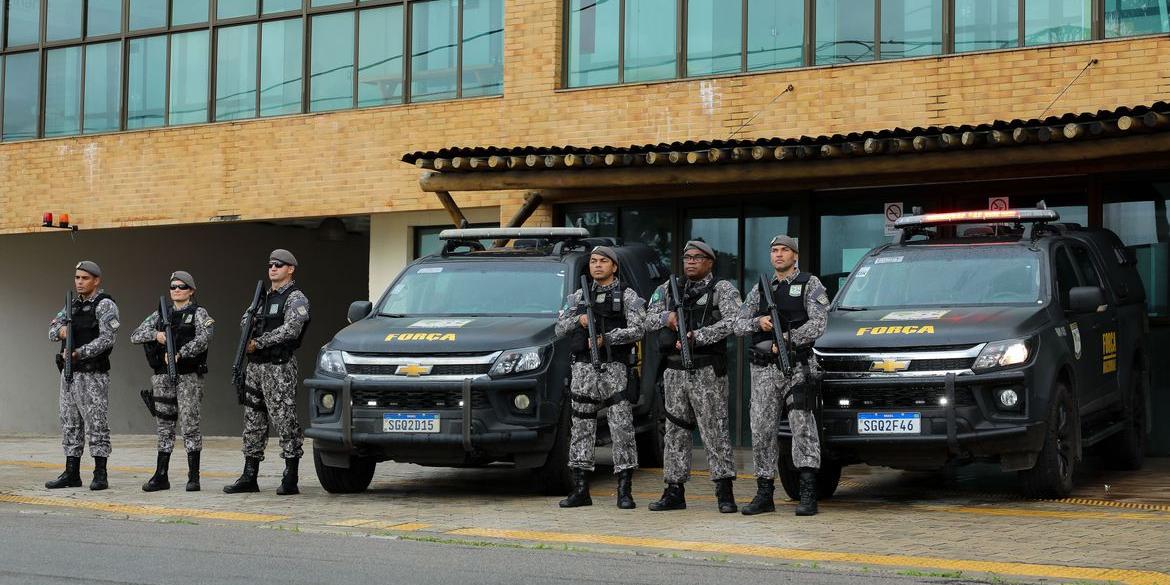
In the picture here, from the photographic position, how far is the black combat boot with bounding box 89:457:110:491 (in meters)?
12.5

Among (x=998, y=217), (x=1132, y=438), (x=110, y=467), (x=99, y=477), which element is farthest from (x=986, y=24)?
(x=110, y=467)

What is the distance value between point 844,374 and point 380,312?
3.92 m

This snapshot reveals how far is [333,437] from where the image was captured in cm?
1123

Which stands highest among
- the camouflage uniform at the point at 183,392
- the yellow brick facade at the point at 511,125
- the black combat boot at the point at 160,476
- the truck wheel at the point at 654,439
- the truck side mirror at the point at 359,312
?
the yellow brick facade at the point at 511,125

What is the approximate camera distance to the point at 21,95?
22.2 metres

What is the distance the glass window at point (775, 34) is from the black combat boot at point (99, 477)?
779 cm

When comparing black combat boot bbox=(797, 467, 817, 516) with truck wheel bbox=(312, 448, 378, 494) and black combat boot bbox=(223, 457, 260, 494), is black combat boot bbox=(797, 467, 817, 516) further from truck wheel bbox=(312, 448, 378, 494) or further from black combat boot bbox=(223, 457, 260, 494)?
black combat boot bbox=(223, 457, 260, 494)

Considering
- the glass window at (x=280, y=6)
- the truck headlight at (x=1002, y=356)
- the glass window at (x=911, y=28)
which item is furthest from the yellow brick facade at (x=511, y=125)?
the truck headlight at (x=1002, y=356)

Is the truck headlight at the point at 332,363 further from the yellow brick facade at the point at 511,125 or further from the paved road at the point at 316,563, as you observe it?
the yellow brick facade at the point at 511,125

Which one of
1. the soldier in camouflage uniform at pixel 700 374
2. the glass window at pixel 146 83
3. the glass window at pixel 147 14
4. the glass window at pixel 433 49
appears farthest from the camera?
the glass window at pixel 147 14

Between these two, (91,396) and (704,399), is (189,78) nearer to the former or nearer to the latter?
(91,396)

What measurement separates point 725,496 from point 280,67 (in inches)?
446

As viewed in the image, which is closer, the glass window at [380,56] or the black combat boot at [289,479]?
the black combat boot at [289,479]

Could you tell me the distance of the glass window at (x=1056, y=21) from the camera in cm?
1497
